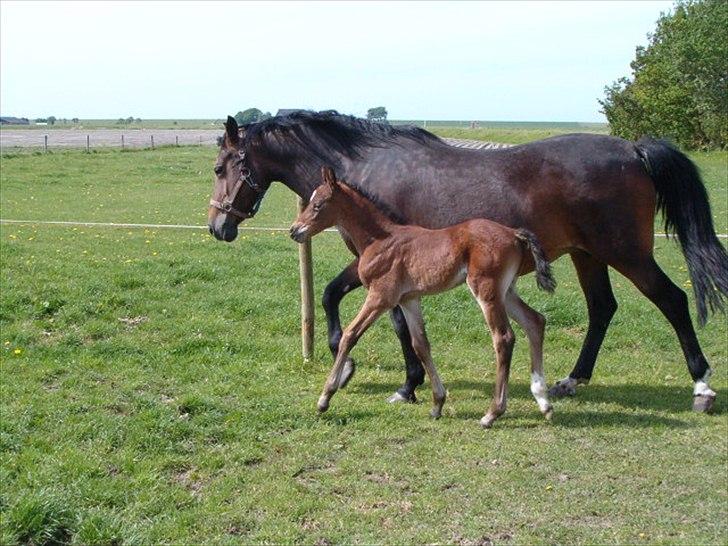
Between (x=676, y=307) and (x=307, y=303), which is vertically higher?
(x=676, y=307)

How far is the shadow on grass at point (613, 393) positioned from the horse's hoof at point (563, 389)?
7 centimetres

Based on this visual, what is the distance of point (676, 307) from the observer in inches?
279

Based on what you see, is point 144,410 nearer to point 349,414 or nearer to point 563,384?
point 349,414

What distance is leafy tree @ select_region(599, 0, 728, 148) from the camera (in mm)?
47438

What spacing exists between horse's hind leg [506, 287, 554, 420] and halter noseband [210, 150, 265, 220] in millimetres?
2291

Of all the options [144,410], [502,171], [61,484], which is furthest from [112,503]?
[502,171]

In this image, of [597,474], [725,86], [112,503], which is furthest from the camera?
[725,86]

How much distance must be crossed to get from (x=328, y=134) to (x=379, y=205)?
930mm

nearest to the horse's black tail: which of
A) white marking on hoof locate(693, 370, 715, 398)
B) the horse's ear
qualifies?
white marking on hoof locate(693, 370, 715, 398)

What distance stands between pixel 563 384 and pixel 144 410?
11.0 ft

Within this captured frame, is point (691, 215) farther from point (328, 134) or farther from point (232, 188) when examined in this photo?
point (232, 188)

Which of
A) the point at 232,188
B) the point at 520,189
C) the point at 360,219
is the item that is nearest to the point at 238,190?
the point at 232,188

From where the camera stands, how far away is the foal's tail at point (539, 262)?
20.2 ft

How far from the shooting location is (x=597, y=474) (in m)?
5.64
